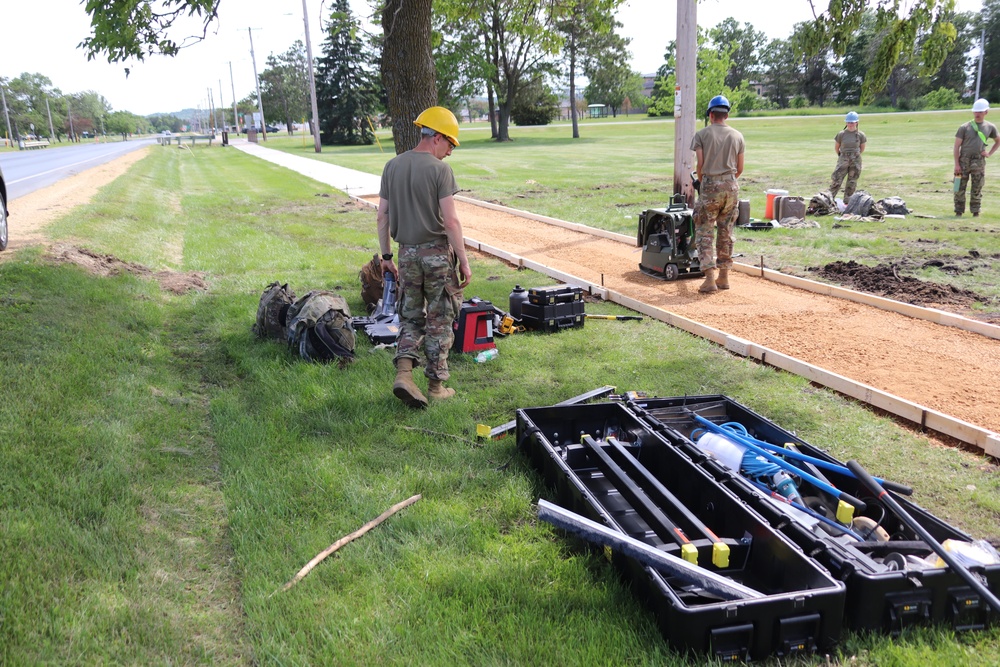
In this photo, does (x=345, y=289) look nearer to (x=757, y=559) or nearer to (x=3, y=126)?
(x=757, y=559)

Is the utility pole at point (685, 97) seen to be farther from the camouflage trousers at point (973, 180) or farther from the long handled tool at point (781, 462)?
the long handled tool at point (781, 462)

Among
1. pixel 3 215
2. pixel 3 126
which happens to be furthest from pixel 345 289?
pixel 3 126

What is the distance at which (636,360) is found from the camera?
270 inches

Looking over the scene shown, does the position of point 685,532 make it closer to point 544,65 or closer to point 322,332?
point 322,332

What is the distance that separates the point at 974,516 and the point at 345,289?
7686mm

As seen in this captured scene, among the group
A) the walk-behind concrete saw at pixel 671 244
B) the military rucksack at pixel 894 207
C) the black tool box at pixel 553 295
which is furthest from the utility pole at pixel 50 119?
the black tool box at pixel 553 295

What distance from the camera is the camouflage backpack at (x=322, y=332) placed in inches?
266

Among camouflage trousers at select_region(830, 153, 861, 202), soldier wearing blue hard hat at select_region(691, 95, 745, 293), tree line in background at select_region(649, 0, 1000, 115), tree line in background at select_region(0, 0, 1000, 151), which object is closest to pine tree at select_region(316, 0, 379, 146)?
tree line in background at select_region(0, 0, 1000, 151)

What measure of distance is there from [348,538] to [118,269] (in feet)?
26.0

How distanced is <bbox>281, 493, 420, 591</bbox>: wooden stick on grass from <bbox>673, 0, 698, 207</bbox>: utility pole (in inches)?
387

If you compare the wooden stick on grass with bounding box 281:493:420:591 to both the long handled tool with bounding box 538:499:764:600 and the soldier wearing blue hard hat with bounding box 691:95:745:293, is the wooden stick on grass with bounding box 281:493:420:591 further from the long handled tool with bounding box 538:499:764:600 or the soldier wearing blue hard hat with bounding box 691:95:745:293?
the soldier wearing blue hard hat with bounding box 691:95:745:293

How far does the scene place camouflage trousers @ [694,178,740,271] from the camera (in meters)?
9.41

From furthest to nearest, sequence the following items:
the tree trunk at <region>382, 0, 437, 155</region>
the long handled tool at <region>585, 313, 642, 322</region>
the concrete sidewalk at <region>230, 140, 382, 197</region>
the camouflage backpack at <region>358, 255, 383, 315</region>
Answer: the concrete sidewalk at <region>230, 140, 382, 197</region> → the tree trunk at <region>382, 0, 437, 155</region> → the camouflage backpack at <region>358, 255, 383, 315</region> → the long handled tool at <region>585, 313, 642, 322</region>

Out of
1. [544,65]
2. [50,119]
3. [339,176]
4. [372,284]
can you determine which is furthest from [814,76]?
[50,119]
